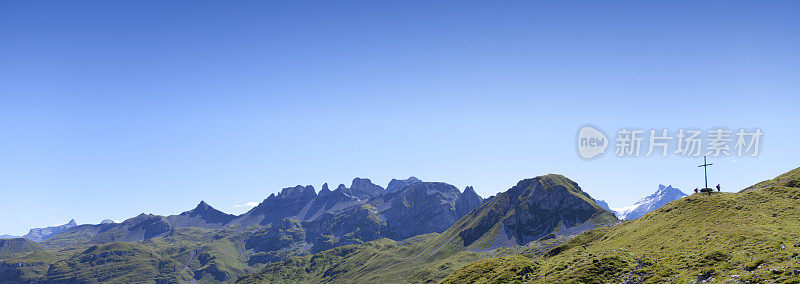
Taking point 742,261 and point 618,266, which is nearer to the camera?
point 742,261

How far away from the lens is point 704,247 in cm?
6750

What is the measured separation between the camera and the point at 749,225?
7275 centimetres

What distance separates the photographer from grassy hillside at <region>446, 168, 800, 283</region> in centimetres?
5366

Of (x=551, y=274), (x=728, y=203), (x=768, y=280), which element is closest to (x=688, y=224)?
(x=728, y=203)

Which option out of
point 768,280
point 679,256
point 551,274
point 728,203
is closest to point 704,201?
point 728,203

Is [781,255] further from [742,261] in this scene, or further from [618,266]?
[618,266]

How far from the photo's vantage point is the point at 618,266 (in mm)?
67625

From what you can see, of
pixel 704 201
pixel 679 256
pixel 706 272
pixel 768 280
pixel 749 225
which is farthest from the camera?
pixel 704 201

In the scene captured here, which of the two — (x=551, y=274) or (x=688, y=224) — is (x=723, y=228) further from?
(x=551, y=274)

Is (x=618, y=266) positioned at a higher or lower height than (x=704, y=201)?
lower

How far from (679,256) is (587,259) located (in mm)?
13359

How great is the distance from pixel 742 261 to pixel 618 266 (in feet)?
51.9

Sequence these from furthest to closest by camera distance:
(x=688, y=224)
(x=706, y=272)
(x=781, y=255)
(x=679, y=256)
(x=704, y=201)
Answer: (x=704, y=201)
(x=688, y=224)
(x=679, y=256)
(x=706, y=272)
(x=781, y=255)

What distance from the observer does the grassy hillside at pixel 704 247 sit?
53656 millimetres
